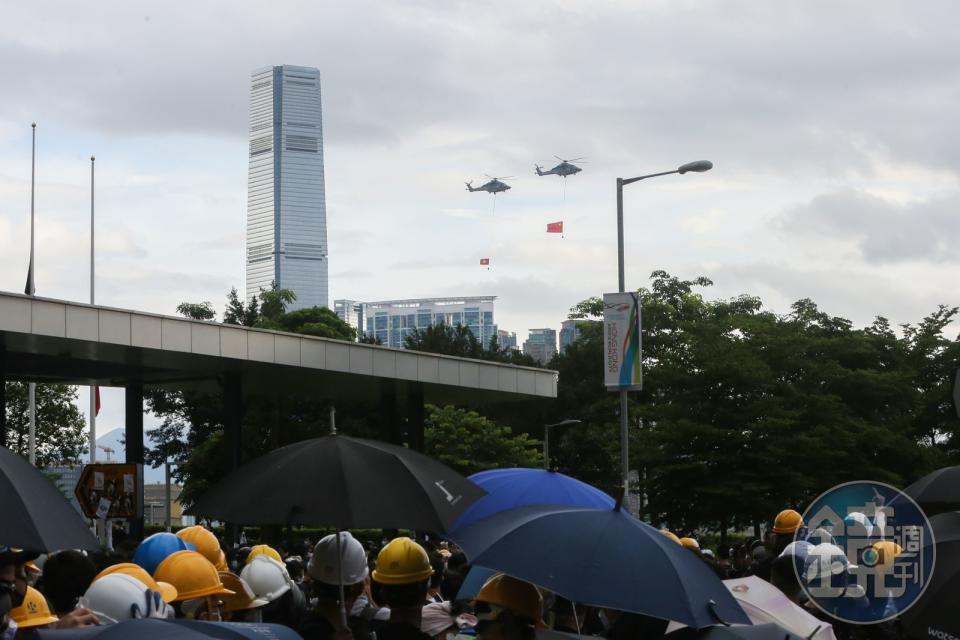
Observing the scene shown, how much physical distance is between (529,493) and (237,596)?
236 centimetres

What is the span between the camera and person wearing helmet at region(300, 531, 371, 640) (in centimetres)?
591

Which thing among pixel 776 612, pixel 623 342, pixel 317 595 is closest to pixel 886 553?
pixel 776 612

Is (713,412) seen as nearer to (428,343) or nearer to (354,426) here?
(354,426)

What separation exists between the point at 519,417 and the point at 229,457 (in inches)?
1364

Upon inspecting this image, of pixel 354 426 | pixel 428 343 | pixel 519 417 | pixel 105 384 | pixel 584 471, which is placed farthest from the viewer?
pixel 428 343

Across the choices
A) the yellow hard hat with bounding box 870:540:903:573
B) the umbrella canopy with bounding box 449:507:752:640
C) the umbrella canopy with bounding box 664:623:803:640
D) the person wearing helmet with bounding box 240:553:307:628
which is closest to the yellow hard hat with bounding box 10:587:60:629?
the umbrella canopy with bounding box 449:507:752:640

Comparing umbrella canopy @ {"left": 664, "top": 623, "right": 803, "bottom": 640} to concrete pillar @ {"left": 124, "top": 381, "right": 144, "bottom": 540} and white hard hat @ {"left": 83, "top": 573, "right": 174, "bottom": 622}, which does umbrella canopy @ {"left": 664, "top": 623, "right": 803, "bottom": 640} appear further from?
concrete pillar @ {"left": 124, "top": 381, "right": 144, "bottom": 540}

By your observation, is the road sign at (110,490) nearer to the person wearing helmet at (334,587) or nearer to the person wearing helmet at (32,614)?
the person wearing helmet at (334,587)

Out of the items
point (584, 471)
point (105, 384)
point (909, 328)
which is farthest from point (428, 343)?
point (105, 384)

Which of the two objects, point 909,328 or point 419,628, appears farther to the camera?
point 909,328

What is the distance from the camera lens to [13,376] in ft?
101

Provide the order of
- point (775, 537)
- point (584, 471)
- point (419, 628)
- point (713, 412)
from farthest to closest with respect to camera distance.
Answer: point (584, 471), point (713, 412), point (775, 537), point (419, 628)

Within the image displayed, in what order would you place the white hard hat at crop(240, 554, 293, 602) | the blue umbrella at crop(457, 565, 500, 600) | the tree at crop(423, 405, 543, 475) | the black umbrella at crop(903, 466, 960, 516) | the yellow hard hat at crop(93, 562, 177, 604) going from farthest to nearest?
the tree at crop(423, 405, 543, 475) < the black umbrella at crop(903, 466, 960, 516) < the white hard hat at crop(240, 554, 293, 602) < the blue umbrella at crop(457, 565, 500, 600) < the yellow hard hat at crop(93, 562, 177, 604)

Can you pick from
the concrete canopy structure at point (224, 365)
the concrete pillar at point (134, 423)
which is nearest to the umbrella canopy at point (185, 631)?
the concrete canopy structure at point (224, 365)
